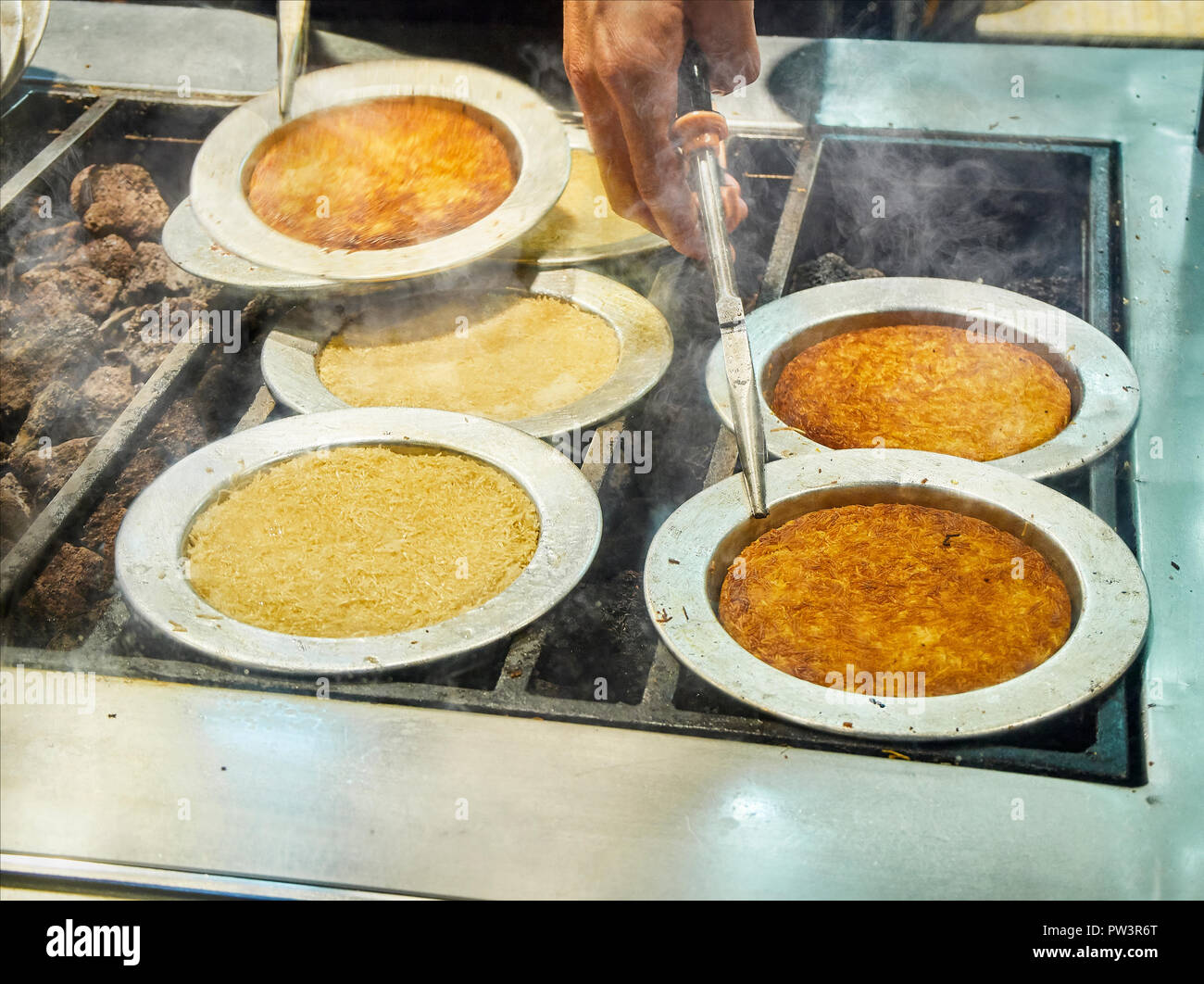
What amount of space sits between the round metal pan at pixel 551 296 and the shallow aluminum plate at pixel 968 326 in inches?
7.9

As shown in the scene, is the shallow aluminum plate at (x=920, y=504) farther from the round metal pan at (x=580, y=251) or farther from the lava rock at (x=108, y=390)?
the lava rock at (x=108, y=390)

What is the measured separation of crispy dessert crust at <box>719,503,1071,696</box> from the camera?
1.71 m

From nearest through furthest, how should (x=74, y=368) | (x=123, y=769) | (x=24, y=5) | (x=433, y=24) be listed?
1. (x=123, y=769)
2. (x=74, y=368)
3. (x=24, y=5)
4. (x=433, y=24)

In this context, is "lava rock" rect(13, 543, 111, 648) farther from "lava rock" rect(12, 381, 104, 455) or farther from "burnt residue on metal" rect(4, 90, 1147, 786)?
"lava rock" rect(12, 381, 104, 455)

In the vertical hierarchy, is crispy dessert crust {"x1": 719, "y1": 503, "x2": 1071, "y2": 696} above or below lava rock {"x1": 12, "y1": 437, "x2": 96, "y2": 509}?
above

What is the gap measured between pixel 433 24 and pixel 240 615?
2.66 meters

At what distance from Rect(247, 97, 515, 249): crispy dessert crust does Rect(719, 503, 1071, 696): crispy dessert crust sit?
4.11 ft

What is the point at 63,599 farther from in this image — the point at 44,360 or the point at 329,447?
the point at 44,360

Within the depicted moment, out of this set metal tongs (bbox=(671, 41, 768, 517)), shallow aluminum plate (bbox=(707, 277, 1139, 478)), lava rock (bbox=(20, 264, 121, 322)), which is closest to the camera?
metal tongs (bbox=(671, 41, 768, 517))

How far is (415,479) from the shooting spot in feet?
7.04

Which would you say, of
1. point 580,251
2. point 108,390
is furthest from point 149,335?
point 580,251

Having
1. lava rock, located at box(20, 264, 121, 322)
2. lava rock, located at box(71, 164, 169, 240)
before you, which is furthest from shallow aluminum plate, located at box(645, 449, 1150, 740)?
lava rock, located at box(71, 164, 169, 240)
